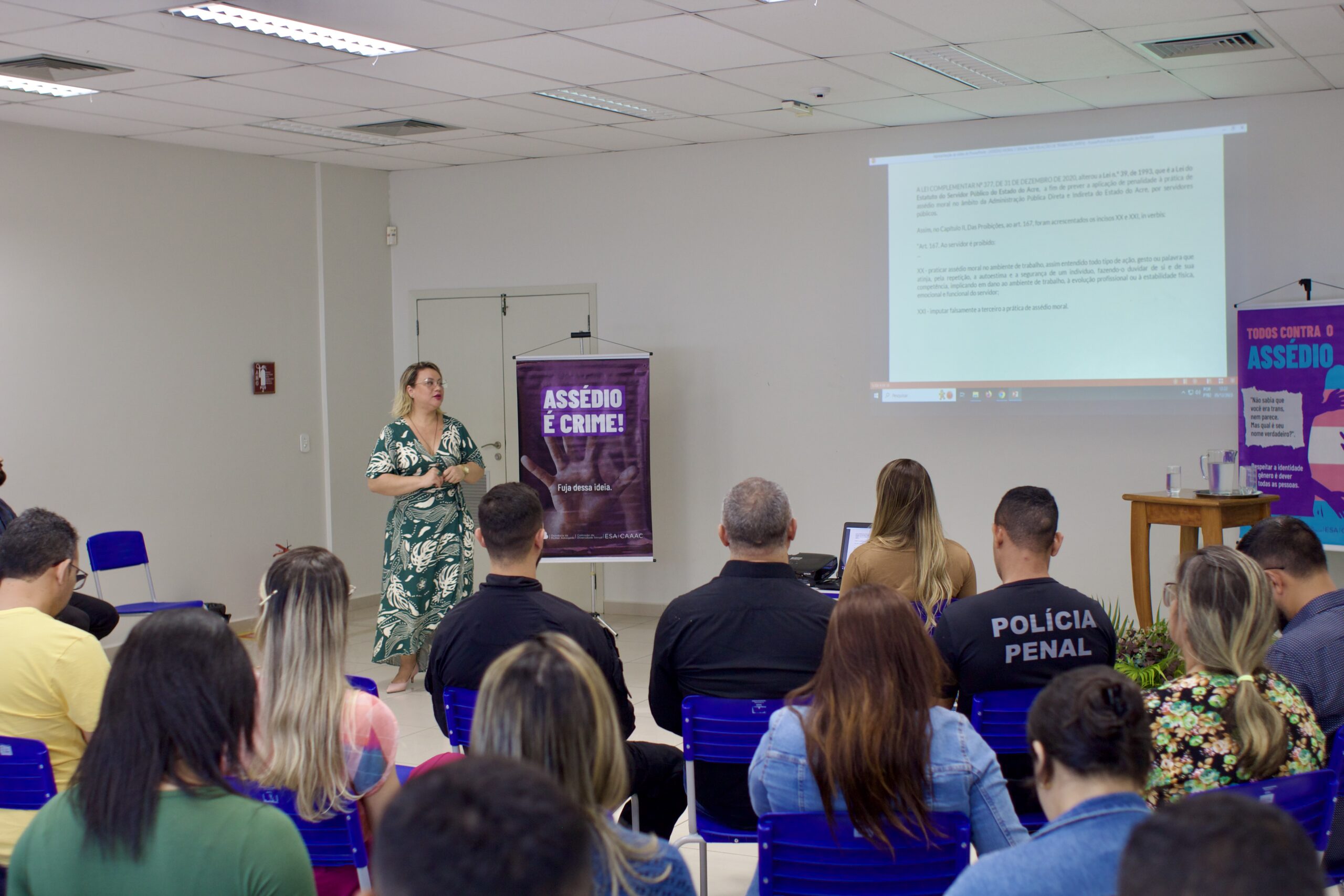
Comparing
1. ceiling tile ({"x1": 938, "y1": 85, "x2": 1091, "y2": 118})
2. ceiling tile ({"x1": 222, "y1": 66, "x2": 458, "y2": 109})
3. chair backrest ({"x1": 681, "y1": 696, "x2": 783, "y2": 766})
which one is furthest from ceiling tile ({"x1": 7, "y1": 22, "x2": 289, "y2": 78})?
chair backrest ({"x1": 681, "y1": 696, "x2": 783, "y2": 766})

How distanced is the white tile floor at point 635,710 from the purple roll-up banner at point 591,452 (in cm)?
64

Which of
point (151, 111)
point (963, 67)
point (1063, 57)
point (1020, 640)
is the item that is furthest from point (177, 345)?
point (1020, 640)

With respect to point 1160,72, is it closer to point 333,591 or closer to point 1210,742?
point 1210,742

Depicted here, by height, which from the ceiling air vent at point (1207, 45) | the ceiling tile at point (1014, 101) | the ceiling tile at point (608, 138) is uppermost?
the ceiling tile at point (608, 138)

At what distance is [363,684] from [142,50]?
328 cm

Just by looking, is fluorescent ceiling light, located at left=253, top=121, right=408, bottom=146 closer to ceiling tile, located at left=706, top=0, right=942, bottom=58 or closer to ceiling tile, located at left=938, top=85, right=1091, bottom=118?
ceiling tile, located at left=706, top=0, right=942, bottom=58

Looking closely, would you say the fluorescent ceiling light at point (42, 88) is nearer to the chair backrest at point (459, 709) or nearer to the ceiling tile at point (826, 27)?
the ceiling tile at point (826, 27)

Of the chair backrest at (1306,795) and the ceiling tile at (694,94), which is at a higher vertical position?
the ceiling tile at (694,94)

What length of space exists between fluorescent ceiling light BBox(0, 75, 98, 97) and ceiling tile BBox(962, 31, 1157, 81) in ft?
13.1

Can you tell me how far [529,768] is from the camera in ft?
2.98

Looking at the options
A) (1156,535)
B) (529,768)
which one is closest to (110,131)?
(1156,535)

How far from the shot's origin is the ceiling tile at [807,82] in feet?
17.1

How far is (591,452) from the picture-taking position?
23.1 ft

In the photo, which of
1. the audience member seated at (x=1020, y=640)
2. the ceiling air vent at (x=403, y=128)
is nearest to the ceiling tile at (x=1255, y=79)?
the audience member seated at (x=1020, y=640)
